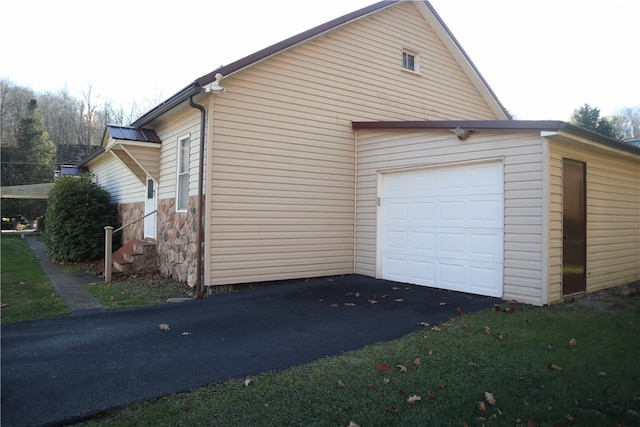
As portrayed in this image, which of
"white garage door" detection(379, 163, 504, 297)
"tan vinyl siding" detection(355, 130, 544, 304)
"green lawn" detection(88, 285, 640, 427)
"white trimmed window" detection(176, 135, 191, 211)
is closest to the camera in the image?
"green lawn" detection(88, 285, 640, 427)

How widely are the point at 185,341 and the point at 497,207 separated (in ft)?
17.2

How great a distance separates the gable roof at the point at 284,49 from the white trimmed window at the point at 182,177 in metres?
0.79

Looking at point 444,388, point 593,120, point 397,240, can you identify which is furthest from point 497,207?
point 593,120

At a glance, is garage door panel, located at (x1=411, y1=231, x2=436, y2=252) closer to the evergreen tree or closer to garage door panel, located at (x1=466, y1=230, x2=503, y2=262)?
garage door panel, located at (x1=466, y1=230, x2=503, y2=262)

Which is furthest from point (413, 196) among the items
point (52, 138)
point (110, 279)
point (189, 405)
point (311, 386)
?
point (52, 138)

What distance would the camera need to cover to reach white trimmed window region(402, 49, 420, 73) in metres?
11.0

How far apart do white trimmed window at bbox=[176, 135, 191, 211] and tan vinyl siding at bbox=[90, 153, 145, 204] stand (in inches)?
126

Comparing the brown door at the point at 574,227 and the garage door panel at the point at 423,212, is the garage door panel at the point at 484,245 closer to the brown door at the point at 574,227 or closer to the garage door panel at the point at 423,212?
the garage door panel at the point at 423,212

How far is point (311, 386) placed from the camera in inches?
140

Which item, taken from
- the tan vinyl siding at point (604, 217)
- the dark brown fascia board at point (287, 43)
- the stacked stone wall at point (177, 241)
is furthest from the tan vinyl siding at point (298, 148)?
the tan vinyl siding at point (604, 217)

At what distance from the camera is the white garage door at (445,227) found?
276 inches

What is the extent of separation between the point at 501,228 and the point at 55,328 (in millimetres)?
6755

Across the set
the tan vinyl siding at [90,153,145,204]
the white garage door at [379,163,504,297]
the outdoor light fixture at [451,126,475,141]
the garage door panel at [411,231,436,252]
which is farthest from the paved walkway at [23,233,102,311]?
the outdoor light fixture at [451,126,475,141]

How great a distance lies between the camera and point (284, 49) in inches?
324
